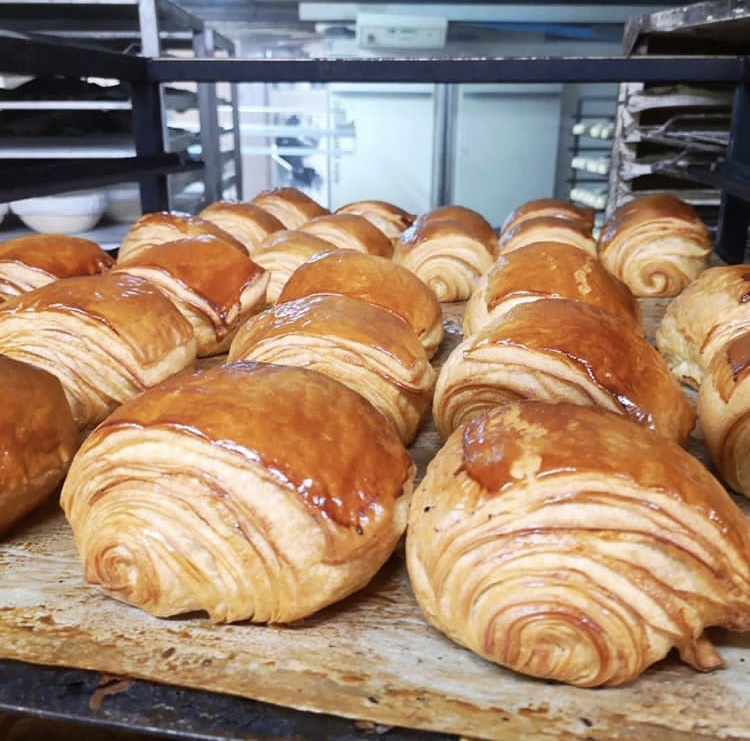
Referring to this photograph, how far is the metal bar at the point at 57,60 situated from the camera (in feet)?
7.82

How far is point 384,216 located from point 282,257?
4.09 ft

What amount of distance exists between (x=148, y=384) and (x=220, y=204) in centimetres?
203

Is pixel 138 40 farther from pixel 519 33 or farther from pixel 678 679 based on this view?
pixel 678 679

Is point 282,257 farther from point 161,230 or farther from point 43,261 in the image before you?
point 43,261

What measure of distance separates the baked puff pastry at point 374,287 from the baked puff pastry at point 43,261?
0.86 meters

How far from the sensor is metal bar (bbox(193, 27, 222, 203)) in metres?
5.23

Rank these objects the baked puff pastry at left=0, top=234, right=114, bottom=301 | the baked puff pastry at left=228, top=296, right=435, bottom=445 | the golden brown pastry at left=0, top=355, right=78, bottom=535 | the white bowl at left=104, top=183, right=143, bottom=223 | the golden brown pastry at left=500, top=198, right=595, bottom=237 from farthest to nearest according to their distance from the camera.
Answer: the white bowl at left=104, top=183, right=143, bottom=223, the golden brown pastry at left=500, top=198, right=595, bottom=237, the baked puff pastry at left=0, top=234, right=114, bottom=301, the baked puff pastry at left=228, top=296, right=435, bottom=445, the golden brown pastry at left=0, top=355, right=78, bottom=535

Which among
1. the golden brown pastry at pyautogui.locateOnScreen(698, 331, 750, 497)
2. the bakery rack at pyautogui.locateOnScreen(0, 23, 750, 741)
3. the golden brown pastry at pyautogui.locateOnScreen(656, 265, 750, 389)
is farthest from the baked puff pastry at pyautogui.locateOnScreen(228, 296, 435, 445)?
the bakery rack at pyautogui.locateOnScreen(0, 23, 750, 741)

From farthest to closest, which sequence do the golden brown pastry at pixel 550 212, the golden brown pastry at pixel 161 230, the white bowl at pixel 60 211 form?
1. the white bowl at pixel 60 211
2. the golden brown pastry at pixel 550 212
3. the golden brown pastry at pixel 161 230

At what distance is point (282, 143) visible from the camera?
843 cm

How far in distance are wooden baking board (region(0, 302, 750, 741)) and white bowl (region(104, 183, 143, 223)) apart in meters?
3.64

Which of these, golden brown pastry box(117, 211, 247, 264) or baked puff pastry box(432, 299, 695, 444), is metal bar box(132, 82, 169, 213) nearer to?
golden brown pastry box(117, 211, 247, 264)

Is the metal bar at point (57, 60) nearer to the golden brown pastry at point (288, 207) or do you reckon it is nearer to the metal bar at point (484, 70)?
the metal bar at point (484, 70)

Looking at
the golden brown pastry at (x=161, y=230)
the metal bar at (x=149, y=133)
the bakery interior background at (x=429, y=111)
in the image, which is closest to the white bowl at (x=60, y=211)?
the metal bar at (x=149, y=133)
